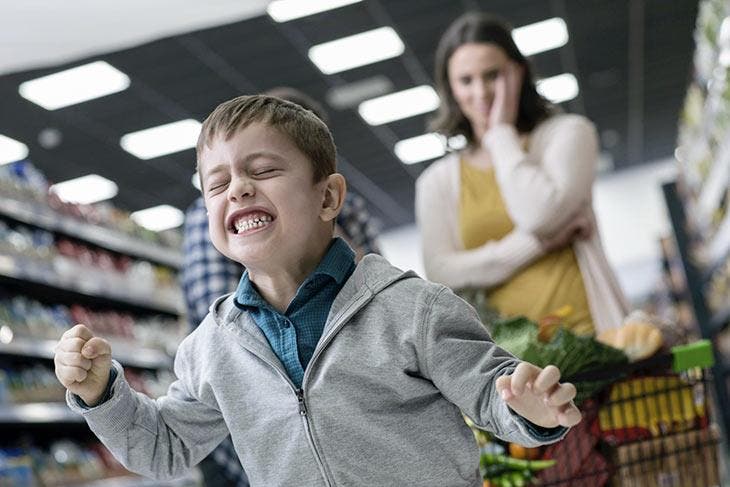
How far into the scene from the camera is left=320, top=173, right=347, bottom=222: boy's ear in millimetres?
1481

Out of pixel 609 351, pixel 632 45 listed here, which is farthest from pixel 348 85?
pixel 609 351

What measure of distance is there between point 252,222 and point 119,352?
21.1ft

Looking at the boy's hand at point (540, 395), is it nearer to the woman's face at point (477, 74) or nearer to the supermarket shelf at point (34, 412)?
the woman's face at point (477, 74)

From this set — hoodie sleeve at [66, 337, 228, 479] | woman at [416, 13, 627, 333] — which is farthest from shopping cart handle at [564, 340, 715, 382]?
hoodie sleeve at [66, 337, 228, 479]

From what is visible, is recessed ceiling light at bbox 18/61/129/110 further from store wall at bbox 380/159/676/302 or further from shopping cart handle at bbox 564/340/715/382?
store wall at bbox 380/159/676/302

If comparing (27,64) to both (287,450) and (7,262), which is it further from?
(7,262)

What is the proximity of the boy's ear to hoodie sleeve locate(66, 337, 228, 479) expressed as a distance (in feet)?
0.92

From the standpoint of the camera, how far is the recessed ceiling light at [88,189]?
1227 cm

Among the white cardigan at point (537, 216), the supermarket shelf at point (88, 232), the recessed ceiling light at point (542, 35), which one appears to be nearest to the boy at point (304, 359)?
the white cardigan at point (537, 216)

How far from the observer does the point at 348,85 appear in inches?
423

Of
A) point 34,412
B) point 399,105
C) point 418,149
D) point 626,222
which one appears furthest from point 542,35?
point 626,222

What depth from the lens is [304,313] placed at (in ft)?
4.75

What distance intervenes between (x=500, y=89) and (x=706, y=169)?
4500 mm

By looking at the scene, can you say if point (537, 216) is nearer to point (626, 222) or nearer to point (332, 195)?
point (332, 195)
